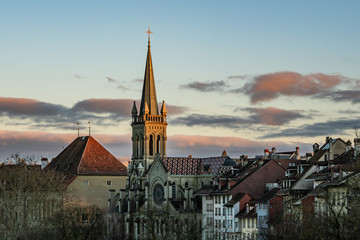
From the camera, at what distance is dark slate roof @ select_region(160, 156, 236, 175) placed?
170 m

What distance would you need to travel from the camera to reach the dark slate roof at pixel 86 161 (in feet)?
568

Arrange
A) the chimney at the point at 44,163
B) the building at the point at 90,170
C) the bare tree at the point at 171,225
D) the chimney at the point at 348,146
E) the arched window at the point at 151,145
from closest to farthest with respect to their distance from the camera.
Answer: the chimney at the point at 348,146, the bare tree at the point at 171,225, the building at the point at 90,170, the chimney at the point at 44,163, the arched window at the point at 151,145

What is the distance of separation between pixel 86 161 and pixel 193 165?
19.7m

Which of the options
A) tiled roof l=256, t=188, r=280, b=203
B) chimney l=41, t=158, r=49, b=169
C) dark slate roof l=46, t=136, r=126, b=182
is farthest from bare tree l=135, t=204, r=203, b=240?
chimney l=41, t=158, r=49, b=169

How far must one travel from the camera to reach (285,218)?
3752 inches

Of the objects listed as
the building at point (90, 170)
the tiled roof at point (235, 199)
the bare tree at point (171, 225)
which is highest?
the building at point (90, 170)

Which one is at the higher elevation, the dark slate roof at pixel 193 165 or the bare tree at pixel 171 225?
the dark slate roof at pixel 193 165

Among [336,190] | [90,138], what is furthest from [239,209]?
[90,138]

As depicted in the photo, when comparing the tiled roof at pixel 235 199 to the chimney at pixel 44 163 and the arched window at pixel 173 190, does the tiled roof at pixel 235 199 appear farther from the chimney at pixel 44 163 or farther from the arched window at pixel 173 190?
the chimney at pixel 44 163

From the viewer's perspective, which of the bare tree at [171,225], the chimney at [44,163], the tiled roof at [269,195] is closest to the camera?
the tiled roof at [269,195]

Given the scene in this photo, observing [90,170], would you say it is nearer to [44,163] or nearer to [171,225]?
[44,163]

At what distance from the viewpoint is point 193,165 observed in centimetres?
17350

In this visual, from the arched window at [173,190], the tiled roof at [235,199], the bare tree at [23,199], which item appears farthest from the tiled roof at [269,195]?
the arched window at [173,190]

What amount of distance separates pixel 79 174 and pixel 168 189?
17.4 m
